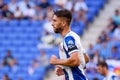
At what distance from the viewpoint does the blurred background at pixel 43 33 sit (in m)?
15.1

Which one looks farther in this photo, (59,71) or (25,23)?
(25,23)

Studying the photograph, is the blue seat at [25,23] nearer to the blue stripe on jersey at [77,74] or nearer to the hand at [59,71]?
the hand at [59,71]

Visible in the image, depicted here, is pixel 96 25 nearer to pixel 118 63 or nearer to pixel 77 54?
pixel 118 63

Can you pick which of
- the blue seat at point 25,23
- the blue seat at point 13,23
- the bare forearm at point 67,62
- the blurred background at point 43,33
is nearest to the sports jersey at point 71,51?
the bare forearm at point 67,62

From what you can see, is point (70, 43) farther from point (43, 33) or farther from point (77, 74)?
point (43, 33)

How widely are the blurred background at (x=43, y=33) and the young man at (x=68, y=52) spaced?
774cm

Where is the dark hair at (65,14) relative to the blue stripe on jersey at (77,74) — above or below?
above

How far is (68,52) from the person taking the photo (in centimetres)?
601

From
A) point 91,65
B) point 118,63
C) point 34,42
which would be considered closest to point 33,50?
point 34,42

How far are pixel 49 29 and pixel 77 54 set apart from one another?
10.8 m

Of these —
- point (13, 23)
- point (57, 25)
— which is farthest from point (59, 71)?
point (13, 23)

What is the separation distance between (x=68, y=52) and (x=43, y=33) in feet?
36.4

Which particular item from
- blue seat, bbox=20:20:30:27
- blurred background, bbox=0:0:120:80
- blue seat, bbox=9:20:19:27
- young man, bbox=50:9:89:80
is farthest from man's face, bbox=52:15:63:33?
blue seat, bbox=9:20:19:27

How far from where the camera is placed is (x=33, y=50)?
657 inches
